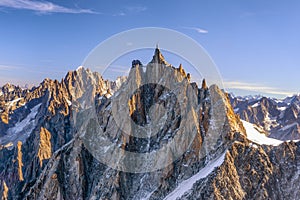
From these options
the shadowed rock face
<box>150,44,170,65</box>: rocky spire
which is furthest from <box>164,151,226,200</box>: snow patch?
<box>150,44,170,65</box>: rocky spire

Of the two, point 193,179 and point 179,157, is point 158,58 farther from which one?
point 193,179

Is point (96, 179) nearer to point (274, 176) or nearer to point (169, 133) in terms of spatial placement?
point (169, 133)

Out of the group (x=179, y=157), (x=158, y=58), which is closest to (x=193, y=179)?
(x=179, y=157)

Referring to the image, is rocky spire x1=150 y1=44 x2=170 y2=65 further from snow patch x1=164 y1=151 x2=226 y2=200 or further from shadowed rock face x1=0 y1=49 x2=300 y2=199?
snow patch x1=164 y1=151 x2=226 y2=200

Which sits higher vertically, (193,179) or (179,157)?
(179,157)

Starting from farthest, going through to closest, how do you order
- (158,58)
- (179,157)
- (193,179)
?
(158,58), (179,157), (193,179)

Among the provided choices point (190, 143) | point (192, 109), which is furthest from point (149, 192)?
point (192, 109)

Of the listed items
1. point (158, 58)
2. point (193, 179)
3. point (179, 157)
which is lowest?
point (193, 179)

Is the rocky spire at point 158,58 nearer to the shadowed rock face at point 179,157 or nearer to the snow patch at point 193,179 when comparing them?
the shadowed rock face at point 179,157
